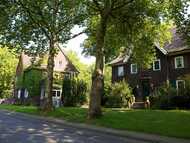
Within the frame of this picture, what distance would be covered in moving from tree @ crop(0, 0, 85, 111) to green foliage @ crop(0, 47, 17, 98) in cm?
4297

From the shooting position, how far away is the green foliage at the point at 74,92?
43.3 meters

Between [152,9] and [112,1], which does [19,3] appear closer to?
[112,1]

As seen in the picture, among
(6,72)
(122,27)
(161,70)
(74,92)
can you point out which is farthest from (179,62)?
(6,72)

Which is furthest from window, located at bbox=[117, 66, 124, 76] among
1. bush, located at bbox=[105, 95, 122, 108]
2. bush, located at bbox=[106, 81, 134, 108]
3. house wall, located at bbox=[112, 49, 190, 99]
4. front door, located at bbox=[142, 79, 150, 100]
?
bush, located at bbox=[105, 95, 122, 108]

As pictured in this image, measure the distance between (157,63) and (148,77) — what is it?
2143 millimetres

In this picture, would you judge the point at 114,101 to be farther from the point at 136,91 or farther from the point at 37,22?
the point at 37,22

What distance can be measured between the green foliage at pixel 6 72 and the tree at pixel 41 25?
4297 centimetres

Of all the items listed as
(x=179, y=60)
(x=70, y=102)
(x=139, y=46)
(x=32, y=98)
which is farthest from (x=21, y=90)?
(x=139, y=46)

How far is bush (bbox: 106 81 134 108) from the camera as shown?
3691cm

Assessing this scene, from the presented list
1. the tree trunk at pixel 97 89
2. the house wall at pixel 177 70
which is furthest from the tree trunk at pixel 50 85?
the house wall at pixel 177 70

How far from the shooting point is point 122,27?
85.8 ft

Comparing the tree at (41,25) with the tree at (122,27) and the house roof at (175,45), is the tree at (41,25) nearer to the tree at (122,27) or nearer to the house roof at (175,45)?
the tree at (122,27)

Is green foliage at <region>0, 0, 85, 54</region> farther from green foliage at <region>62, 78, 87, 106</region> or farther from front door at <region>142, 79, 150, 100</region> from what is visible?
front door at <region>142, 79, 150, 100</region>

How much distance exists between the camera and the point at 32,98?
54.2 metres
